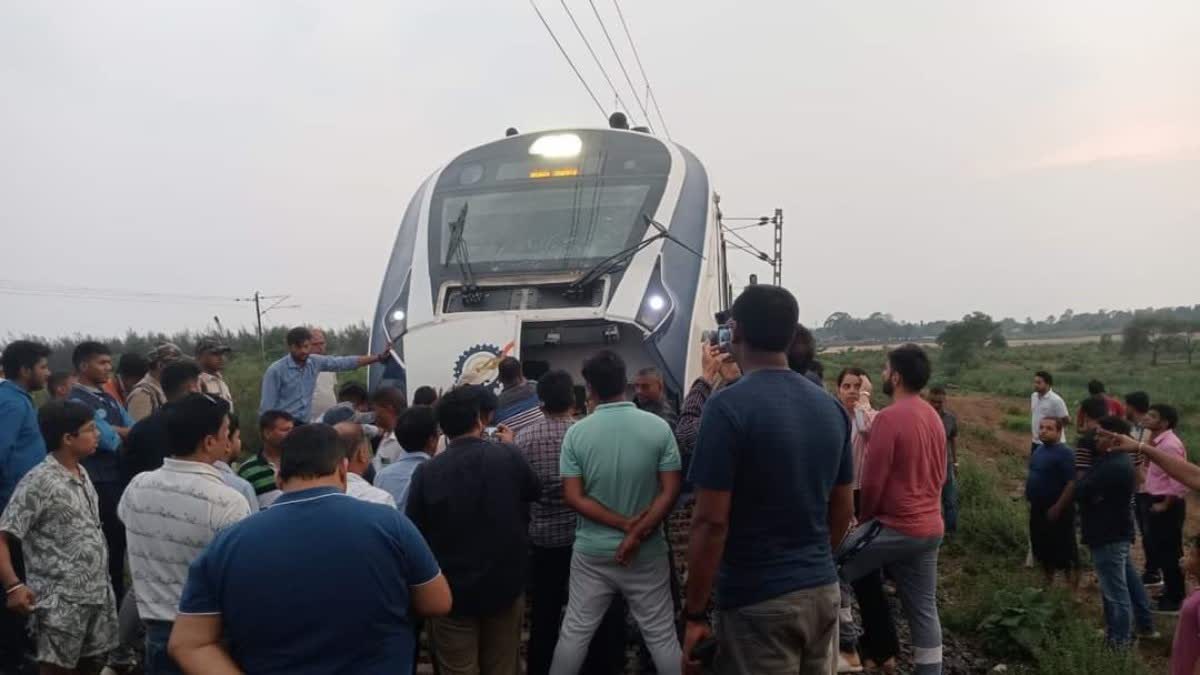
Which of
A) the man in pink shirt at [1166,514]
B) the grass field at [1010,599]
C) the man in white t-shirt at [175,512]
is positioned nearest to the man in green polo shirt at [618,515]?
the man in white t-shirt at [175,512]

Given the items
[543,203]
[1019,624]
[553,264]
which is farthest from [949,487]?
[543,203]

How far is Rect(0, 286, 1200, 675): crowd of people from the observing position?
7.04 feet

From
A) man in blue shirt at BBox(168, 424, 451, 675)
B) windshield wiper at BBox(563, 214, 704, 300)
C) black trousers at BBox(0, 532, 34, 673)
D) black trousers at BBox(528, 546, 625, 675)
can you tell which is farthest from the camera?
windshield wiper at BBox(563, 214, 704, 300)

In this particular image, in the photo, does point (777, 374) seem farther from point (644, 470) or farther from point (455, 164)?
point (455, 164)

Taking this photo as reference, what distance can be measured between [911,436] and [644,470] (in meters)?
1.23

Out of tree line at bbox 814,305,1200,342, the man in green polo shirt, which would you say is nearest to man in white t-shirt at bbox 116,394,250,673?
the man in green polo shirt

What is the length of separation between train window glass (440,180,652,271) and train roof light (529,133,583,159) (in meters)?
0.36

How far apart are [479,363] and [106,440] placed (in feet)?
7.45

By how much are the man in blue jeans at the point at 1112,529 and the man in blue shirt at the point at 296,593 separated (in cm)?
432

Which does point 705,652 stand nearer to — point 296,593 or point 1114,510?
point 296,593

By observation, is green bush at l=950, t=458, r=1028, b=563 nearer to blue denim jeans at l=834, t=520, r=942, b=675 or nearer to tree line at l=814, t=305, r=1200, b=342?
blue denim jeans at l=834, t=520, r=942, b=675

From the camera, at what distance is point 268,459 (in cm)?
397

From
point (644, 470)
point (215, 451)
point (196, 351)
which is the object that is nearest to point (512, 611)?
point (644, 470)

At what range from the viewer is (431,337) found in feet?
19.9
